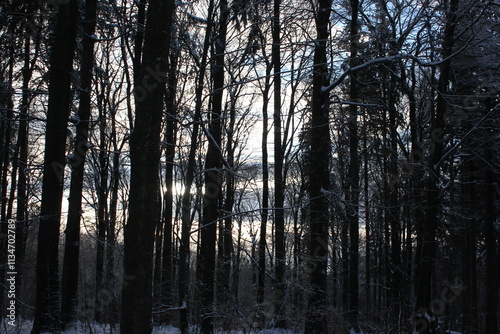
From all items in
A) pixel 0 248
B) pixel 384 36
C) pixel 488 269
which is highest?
pixel 384 36

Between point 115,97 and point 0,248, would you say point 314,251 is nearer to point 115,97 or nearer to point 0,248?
point 0,248

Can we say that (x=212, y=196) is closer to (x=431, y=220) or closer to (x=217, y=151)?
(x=217, y=151)

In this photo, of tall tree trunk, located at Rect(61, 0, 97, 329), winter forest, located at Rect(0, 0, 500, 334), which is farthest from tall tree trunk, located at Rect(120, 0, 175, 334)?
tall tree trunk, located at Rect(61, 0, 97, 329)

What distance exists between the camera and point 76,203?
9.56 m

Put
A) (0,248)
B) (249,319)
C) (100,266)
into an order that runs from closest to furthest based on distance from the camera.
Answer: (249,319) < (0,248) < (100,266)

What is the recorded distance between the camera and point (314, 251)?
888cm

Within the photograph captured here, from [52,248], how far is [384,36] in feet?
34.0

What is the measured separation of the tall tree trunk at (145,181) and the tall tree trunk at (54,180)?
331 cm

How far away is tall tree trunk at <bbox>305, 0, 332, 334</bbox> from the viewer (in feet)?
28.2

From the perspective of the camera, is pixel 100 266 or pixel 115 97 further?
pixel 115 97

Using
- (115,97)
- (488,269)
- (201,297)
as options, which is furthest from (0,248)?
(488,269)

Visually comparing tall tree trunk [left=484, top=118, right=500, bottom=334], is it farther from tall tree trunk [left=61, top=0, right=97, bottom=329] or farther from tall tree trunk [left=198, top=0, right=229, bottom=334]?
tall tree trunk [left=61, top=0, right=97, bottom=329]

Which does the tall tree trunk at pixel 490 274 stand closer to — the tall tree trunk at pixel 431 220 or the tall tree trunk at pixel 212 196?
the tall tree trunk at pixel 431 220

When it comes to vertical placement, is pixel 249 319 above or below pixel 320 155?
below
